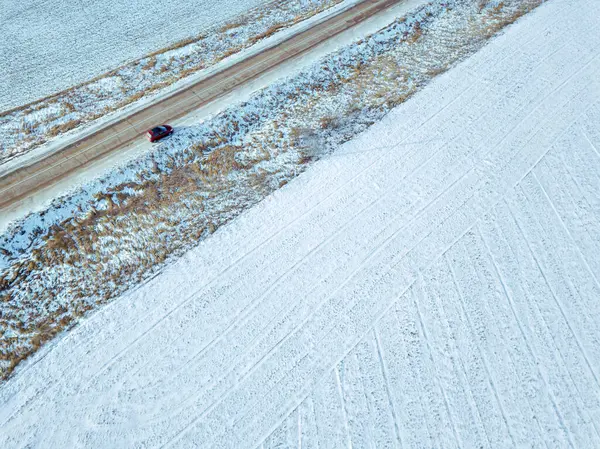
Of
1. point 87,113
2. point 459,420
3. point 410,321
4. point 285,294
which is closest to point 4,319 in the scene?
point 285,294

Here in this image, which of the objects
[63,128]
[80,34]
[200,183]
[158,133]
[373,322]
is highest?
[80,34]

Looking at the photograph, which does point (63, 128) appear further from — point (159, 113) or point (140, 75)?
point (140, 75)

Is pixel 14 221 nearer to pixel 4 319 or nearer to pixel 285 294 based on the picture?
pixel 4 319

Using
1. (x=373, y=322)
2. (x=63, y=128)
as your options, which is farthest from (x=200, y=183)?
(x=373, y=322)

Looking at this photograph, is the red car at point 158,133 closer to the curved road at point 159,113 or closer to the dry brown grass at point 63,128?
the curved road at point 159,113

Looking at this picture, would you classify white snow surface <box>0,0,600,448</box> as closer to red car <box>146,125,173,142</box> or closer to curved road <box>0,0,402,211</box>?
red car <box>146,125,173,142</box>

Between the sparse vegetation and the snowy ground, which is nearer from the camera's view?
the sparse vegetation

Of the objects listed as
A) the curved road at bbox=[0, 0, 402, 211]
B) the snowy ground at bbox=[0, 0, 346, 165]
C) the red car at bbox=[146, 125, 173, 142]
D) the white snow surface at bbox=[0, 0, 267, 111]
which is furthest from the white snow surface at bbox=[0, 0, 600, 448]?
the white snow surface at bbox=[0, 0, 267, 111]
